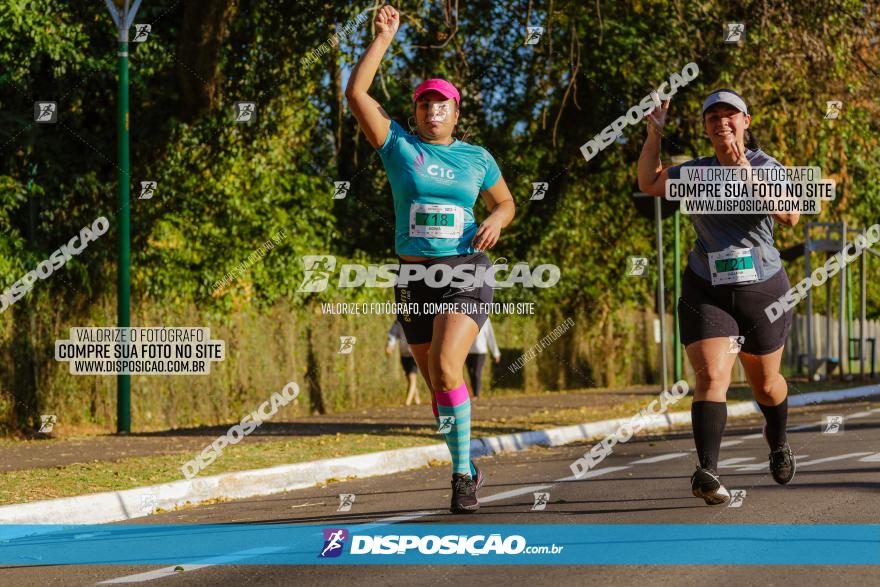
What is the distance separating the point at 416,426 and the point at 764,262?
854 cm

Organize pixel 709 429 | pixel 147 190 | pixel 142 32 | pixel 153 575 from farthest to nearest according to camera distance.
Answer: pixel 147 190 < pixel 142 32 < pixel 709 429 < pixel 153 575

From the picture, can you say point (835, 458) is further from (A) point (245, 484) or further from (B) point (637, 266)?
(B) point (637, 266)

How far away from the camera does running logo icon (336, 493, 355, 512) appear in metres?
8.30

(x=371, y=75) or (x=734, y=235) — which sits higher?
(x=371, y=75)

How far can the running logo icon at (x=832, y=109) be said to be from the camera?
69.9 ft

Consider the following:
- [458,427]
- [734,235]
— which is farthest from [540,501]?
[734,235]

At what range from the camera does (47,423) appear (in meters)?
15.3

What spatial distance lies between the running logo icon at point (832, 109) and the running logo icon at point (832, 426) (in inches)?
301

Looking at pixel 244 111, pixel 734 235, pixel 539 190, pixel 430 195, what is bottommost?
pixel 734 235

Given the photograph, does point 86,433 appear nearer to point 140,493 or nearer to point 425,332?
point 140,493

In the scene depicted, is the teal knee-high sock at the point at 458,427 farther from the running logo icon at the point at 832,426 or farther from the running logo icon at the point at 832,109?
the running logo icon at the point at 832,109

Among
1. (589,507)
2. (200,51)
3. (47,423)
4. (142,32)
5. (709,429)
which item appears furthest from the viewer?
(200,51)

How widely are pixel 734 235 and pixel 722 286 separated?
292 millimetres

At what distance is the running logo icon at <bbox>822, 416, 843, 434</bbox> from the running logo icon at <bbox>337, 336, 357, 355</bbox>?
7645 mm
